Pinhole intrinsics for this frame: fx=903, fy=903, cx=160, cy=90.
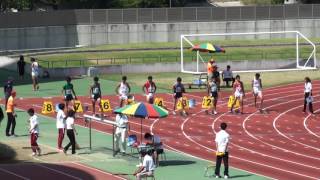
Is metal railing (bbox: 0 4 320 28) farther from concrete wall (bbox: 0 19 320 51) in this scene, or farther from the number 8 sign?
the number 8 sign

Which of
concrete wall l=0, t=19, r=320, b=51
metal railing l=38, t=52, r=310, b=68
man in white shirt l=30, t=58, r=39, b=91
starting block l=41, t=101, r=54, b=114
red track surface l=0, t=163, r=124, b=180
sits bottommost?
red track surface l=0, t=163, r=124, b=180

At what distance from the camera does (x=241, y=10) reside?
8219cm

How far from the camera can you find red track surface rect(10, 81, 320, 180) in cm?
2788

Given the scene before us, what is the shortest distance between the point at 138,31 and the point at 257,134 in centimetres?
4745

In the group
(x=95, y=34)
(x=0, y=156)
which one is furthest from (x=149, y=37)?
(x=0, y=156)

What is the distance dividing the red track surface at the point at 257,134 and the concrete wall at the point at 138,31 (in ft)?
110

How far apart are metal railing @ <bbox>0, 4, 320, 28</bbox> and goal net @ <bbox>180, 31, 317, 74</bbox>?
78.3 inches

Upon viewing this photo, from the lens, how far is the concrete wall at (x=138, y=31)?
257 ft

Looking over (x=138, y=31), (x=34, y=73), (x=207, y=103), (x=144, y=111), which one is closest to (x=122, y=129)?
(x=144, y=111)

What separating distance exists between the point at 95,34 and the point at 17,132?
154 ft

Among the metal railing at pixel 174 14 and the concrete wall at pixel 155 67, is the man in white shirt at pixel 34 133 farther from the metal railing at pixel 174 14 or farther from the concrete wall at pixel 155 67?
the metal railing at pixel 174 14

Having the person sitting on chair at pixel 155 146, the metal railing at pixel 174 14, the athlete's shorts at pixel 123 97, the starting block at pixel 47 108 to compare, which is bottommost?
the person sitting on chair at pixel 155 146

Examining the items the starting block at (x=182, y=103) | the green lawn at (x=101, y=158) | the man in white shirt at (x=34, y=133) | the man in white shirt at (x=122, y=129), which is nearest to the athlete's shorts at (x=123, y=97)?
the starting block at (x=182, y=103)

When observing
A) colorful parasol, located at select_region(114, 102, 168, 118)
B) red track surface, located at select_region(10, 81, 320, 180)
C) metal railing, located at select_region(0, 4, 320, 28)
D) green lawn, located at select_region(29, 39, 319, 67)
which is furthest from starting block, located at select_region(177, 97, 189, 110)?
metal railing, located at select_region(0, 4, 320, 28)
